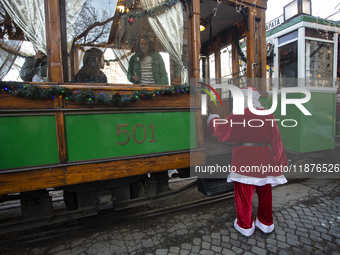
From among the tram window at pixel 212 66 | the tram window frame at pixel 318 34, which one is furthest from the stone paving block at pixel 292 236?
the tram window frame at pixel 318 34

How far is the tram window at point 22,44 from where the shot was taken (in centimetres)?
197

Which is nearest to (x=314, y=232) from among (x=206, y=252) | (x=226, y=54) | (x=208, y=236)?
(x=208, y=236)

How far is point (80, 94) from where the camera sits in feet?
6.54

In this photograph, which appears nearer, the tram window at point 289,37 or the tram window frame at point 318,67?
the tram window frame at point 318,67

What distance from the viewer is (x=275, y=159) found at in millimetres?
2467

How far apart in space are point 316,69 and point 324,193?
298cm

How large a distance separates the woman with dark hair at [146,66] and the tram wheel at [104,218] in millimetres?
1716

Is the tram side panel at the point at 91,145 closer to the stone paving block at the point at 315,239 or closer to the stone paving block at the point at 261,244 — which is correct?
the stone paving block at the point at 261,244

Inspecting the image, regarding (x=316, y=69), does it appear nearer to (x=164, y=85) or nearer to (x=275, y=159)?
(x=275, y=159)

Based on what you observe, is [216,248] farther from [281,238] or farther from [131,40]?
[131,40]

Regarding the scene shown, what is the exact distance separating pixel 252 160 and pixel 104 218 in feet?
6.59

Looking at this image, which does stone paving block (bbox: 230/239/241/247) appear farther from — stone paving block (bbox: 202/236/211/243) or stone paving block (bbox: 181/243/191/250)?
stone paving block (bbox: 181/243/191/250)

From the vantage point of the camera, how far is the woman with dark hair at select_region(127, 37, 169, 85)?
248cm

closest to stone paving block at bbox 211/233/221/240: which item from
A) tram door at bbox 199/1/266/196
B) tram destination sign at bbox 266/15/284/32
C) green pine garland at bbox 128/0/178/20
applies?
tram door at bbox 199/1/266/196
